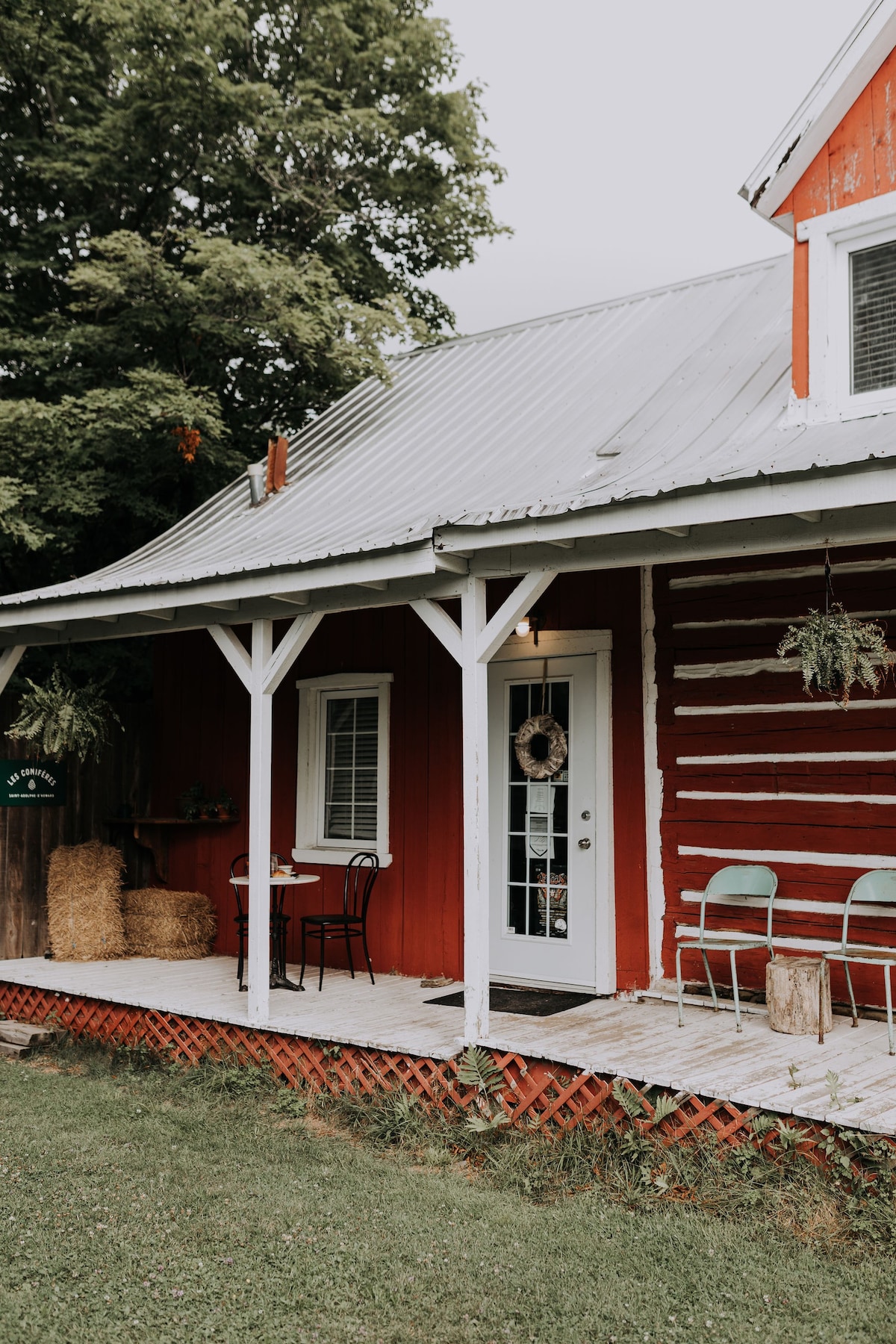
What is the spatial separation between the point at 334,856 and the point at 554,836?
1903 mm

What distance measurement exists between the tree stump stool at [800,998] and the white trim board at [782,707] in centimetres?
136

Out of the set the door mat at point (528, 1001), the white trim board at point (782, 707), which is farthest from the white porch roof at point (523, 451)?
the door mat at point (528, 1001)

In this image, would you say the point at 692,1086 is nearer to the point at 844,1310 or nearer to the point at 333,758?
the point at 844,1310

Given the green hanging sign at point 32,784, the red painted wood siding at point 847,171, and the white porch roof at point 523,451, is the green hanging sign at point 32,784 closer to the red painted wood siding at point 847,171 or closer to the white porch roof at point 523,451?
the white porch roof at point 523,451

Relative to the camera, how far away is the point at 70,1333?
3607 mm

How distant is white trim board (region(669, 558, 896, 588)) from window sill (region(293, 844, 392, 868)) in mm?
2836

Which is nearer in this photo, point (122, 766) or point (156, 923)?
point (156, 923)

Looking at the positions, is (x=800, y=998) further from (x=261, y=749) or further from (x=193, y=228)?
(x=193, y=228)

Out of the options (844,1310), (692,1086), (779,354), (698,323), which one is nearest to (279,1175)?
(692,1086)

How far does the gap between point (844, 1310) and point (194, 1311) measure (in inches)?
80.2

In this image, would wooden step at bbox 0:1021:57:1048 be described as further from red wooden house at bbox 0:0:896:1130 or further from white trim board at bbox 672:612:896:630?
white trim board at bbox 672:612:896:630

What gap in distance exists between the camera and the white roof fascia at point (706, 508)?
4.39 metres

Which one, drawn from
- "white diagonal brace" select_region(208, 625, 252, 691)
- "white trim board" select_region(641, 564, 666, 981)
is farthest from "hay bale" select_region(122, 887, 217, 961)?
"white trim board" select_region(641, 564, 666, 981)

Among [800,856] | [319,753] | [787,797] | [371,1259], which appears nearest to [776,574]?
[787,797]
